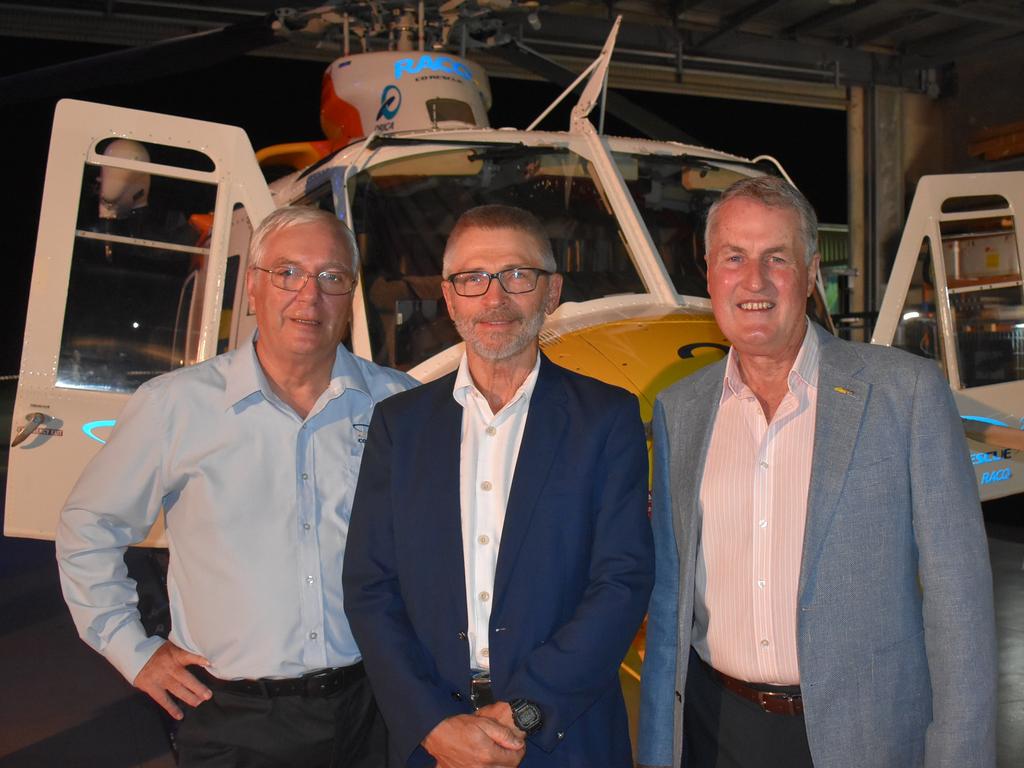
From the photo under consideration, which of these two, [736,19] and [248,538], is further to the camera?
[736,19]

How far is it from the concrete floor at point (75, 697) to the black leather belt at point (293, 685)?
228 cm

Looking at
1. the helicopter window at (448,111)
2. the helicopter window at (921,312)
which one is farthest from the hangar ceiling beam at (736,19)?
the helicopter window at (448,111)

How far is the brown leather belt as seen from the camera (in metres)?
1.96

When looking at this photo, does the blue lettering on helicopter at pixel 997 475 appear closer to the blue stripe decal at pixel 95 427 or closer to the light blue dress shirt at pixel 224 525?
the light blue dress shirt at pixel 224 525

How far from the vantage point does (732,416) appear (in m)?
2.13

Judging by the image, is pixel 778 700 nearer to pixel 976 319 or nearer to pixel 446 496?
Answer: pixel 446 496

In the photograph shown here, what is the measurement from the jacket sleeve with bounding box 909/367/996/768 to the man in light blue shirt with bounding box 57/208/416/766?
123cm

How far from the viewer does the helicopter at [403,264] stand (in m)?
4.01

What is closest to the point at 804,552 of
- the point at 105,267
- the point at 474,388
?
the point at 474,388

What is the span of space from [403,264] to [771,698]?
279 centimetres

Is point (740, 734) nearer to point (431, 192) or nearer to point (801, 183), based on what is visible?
point (431, 192)

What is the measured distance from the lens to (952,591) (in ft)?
6.02

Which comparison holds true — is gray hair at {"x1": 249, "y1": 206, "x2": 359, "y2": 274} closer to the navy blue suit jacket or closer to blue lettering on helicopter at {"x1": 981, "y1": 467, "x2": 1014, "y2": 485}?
the navy blue suit jacket

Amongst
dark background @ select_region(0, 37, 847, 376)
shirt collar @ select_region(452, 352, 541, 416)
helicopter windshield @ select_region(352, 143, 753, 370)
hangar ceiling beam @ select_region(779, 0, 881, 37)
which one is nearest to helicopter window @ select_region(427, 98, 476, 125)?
helicopter windshield @ select_region(352, 143, 753, 370)
